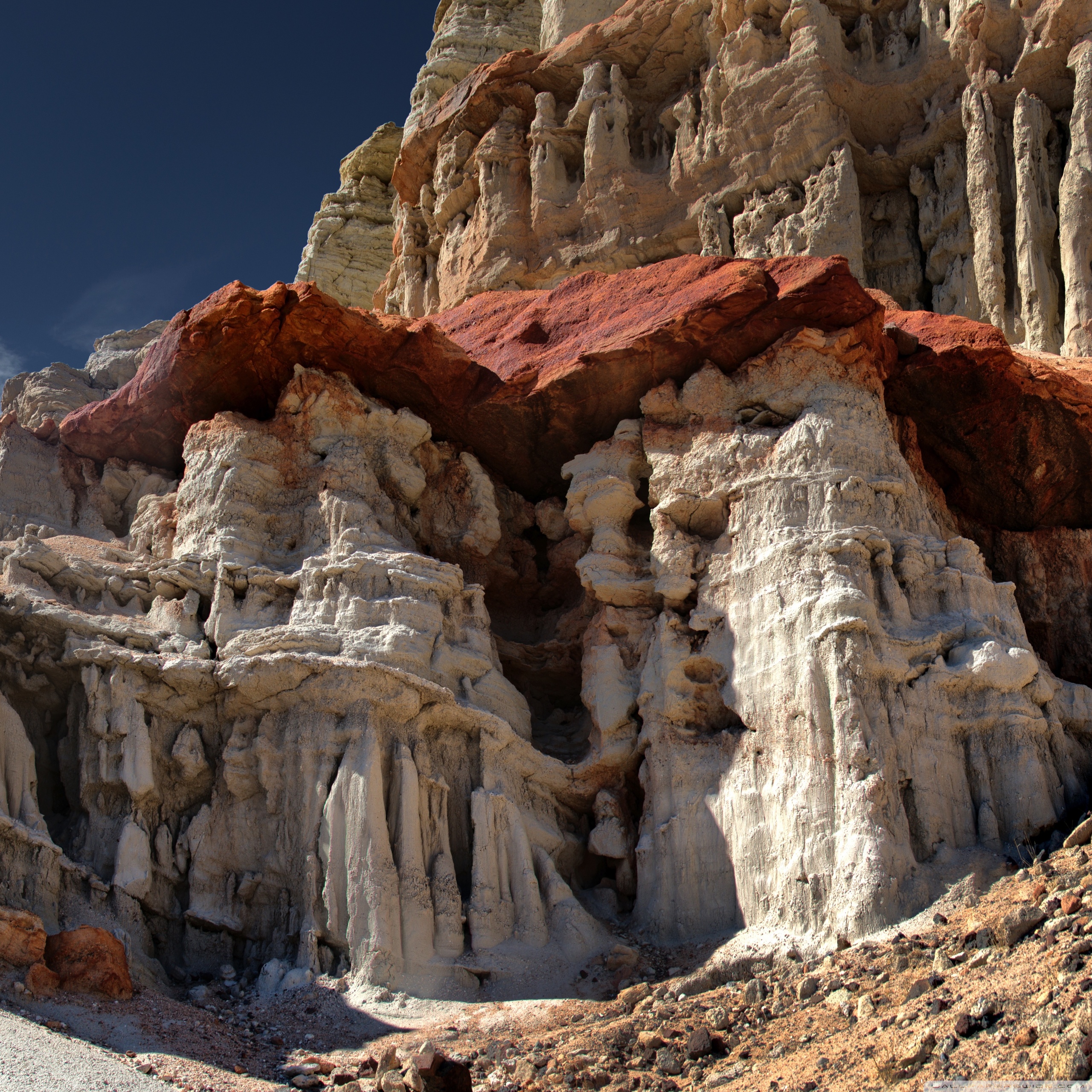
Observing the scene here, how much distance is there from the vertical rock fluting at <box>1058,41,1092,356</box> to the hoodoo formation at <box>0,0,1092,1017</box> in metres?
0.08

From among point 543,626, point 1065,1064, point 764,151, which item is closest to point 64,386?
point 543,626

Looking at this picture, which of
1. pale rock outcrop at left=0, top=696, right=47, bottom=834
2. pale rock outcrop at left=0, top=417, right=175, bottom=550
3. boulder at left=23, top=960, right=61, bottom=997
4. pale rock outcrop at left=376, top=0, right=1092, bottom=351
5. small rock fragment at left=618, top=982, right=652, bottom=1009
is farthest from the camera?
pale rock outcrop at left=376, top=0, right=1092, bottom=351

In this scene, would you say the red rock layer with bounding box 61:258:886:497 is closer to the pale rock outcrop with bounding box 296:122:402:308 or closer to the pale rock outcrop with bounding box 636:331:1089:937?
the pale rock outcrop with bounding box 636:331:1089:937

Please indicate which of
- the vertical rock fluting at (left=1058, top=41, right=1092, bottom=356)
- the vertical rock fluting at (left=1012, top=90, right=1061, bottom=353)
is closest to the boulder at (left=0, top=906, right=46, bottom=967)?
the vertical rock fluting at (left=1058, top=41, right=1092, bottom=356)

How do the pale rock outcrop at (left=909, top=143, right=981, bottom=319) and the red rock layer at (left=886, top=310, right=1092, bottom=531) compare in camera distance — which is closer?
the red rock layer at (left=886, top=310, right=1092, bottom=531)

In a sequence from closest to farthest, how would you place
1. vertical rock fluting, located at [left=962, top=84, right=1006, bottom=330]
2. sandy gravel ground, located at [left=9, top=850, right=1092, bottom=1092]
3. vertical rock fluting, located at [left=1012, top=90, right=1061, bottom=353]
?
sandy gravel ground, located at [left=9, top=850, right=1092, bottom=1092], vertical rock fluting, located at [left=1012, top=90, right=1061, bottom=353], vertical rock fluting, located at [left=962, top=84, right=1006, bottom=330]

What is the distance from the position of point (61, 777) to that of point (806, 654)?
10.5 meters

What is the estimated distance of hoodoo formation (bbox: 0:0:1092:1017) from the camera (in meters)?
15.9

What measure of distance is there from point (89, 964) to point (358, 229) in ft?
104

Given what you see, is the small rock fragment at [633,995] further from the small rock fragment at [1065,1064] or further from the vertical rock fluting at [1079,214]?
the vertical rock fluting at [1079,214]

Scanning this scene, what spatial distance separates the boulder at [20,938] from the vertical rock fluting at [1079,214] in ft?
68.5

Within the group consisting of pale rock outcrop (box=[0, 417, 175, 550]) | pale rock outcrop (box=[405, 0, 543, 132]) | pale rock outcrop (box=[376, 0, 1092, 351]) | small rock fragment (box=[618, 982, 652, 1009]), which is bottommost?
small rock fragment (box=[618, 982, 652, 1009])

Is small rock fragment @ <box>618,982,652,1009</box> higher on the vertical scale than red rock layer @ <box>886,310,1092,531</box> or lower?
lower

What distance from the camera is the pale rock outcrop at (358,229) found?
4012 centimetres
